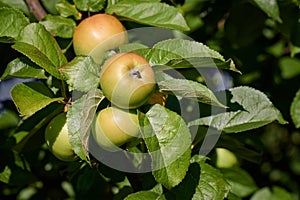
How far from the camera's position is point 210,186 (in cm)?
132

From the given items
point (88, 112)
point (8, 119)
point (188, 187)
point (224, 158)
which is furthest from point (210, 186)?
point (8, 119)

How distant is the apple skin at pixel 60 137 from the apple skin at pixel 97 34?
154 mm

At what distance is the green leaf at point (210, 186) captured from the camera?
4.26 ft

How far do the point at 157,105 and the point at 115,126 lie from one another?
0.34ft

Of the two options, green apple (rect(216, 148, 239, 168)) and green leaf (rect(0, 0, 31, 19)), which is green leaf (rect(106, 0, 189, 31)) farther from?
green apple (rect(216, 148, 239, 168))

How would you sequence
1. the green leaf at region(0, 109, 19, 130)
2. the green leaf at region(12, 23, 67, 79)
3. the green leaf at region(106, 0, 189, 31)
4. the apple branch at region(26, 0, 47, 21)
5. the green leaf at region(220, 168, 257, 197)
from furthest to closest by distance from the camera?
1. the green leaf at region(0, 109, 19, 130)
2. the green leaf at region(220, 168, 257, 197)
3. the apple branch at region(26, 0, 47, 21)
4. the green leaf at region(106, 0, 189, 31)
5. the green leaf at region(12, 23, 67, 79)

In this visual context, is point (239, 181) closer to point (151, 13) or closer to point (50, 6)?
point (151, 13)

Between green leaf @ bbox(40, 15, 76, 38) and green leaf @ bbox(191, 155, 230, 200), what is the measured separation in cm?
43

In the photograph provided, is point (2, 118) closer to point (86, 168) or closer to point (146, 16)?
point (86, 168)

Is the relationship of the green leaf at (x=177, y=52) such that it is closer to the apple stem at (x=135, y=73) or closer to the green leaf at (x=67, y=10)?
the apple stem at (x=135, y=73)

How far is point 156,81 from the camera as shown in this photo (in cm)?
122

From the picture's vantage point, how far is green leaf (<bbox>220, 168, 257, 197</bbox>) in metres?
1.74

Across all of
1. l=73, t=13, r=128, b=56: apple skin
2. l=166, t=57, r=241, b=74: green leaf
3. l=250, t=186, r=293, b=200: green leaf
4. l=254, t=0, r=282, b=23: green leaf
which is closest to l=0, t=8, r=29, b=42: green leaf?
l=73, t=13, r=128, b=56: apple skin

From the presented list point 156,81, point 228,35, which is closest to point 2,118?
point 228,35
